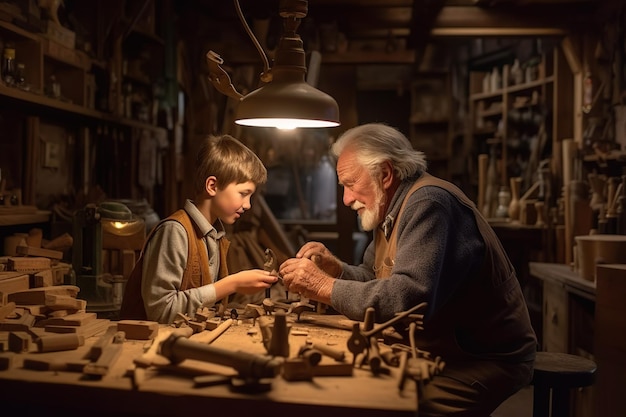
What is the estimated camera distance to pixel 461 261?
306 centimetres

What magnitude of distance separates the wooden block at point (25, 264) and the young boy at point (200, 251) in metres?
0.50

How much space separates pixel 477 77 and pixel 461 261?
7558 millimetres

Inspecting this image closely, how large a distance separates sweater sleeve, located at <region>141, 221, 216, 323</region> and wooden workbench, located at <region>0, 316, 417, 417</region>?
0.61m

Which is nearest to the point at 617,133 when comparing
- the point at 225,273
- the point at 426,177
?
the point at 426,177

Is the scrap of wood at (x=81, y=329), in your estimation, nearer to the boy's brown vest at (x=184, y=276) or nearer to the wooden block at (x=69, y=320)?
the wooden block at (x=69, y=320)

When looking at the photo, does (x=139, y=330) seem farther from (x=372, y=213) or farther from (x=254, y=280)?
(x=372, y=213)

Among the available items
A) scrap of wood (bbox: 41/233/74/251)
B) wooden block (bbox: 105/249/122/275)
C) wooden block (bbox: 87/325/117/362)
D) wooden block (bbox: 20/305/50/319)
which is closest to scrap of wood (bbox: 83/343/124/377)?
wooden block (bbox: 87/325/117/362)

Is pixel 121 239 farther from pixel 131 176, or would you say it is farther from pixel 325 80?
pixel 325 80

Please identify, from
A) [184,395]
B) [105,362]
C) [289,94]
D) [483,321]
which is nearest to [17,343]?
[105,362]

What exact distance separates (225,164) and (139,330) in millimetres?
1009

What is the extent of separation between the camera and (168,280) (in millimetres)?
3141

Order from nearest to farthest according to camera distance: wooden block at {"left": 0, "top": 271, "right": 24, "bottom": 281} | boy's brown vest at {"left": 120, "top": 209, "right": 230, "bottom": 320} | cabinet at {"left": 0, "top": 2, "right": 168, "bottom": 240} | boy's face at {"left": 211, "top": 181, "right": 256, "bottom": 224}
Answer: wooden block at {"left": 0, "top": 271, "right": 24, "bottom": 281}, boy's brown vest at {"left": 120, "top": 209, "right": 230, "bottom": 320}, boy's face at {"left": 211, "top": 181, "right": 256, "bottom": 224}, cabinet at {"left": 0, "top": 2, "right": 168, "bottom": 240}

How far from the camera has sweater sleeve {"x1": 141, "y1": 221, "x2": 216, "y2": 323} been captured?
310 cm

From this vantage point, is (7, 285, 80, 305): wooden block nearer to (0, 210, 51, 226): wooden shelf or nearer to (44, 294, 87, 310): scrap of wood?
(44, 294, 87, 310): scrap of wood
